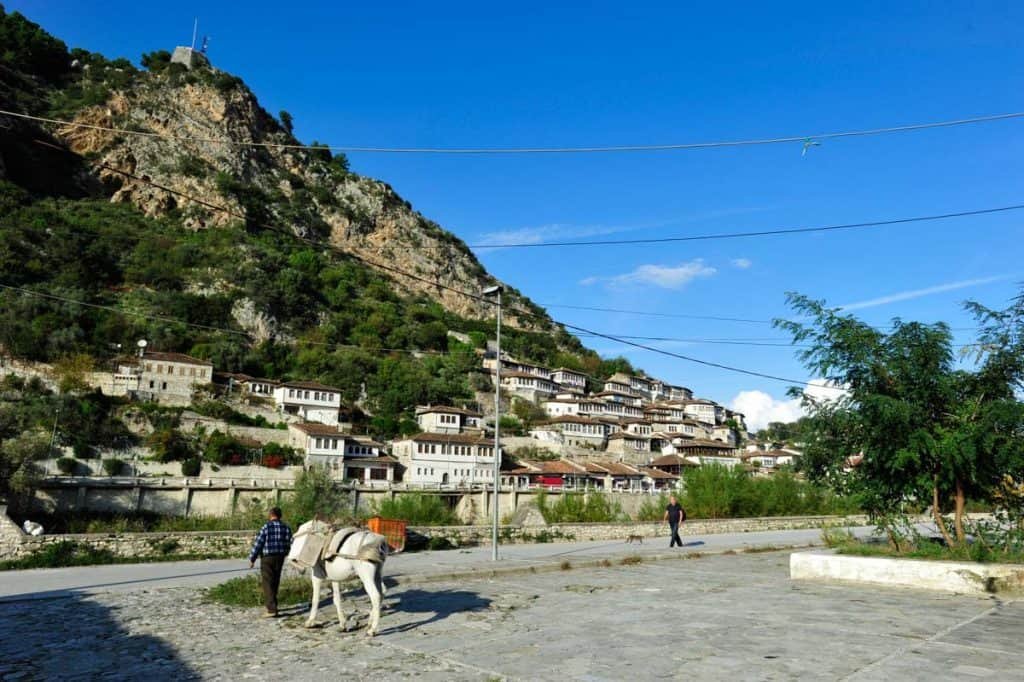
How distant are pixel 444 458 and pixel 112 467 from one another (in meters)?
28.7

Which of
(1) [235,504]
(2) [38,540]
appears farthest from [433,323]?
(2) [38,540]

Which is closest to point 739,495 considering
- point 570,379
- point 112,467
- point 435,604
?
point 435,604

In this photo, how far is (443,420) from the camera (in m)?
74.2

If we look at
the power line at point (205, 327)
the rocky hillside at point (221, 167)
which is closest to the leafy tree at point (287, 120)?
the rocky hillside at point (221, 167)

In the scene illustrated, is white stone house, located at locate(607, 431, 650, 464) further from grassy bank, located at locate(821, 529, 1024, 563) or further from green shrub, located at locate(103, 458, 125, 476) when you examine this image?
grassy bank, located at locate(821, 529, 1024, 563)

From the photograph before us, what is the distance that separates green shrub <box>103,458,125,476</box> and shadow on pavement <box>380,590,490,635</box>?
1782 inches

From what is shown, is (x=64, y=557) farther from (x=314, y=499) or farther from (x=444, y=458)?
(x=444, y=458)

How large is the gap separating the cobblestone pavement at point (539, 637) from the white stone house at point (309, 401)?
5858cm

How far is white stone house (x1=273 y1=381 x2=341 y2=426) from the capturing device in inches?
2650

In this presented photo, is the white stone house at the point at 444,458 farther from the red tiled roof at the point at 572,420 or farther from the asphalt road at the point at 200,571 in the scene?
the asphalt road at the point at 200,571

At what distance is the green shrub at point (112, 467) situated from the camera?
46969mm

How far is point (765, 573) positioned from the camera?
48.9 ft

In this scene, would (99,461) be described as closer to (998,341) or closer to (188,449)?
(188,449)

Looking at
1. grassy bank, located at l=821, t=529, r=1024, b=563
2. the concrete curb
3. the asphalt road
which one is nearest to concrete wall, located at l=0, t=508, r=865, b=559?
the asphalt road
